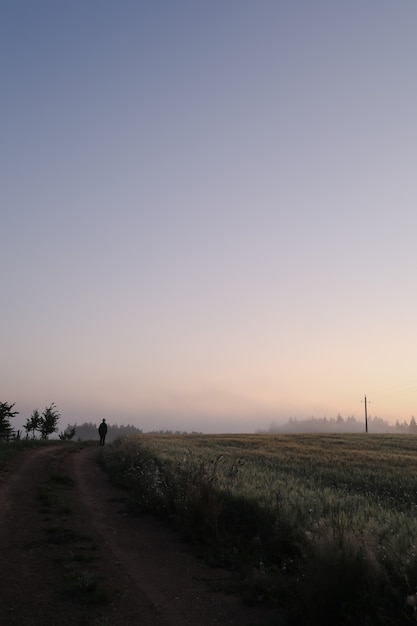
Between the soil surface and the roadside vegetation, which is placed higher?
the roadside vegetation

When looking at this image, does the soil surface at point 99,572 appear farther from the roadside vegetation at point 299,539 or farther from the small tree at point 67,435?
the small tree at point 67,435

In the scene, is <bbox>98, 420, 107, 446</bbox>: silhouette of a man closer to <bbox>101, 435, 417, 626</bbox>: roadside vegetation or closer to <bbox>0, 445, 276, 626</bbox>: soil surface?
<bbox>101, 435, 417, 626</bbox>: roadside vegetation

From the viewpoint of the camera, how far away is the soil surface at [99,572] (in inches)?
263

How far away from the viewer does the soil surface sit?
6.69 m

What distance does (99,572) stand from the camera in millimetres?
8180

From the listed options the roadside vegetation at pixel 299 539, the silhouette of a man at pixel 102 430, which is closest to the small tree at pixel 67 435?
the silhouette of a man at pixel 102 430

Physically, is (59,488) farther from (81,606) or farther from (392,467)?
(392,467)

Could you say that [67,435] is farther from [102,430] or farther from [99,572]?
[99,572]

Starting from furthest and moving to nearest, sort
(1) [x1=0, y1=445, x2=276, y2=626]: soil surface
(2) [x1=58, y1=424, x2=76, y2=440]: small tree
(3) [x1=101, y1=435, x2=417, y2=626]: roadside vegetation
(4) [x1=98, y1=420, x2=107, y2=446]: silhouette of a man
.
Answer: (2) [x1=58, y1=424, x2=76, y2=440]: small tree < (4) [x1=98, y1=420, x2=107, y2=446]: silhouette of a man < (1) [x1=0, y1=445, x2=276, y2=626]: soil surface < (3) [x1=101, y1=435, x2=417, y2=626]: roadside vegetation

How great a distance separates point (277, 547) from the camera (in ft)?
30.2

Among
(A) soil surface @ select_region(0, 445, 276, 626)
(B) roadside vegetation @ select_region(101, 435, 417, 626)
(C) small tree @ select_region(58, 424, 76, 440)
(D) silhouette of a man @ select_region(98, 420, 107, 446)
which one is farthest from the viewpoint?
(C) small tree @ select_region(58, 424, 76, 440)

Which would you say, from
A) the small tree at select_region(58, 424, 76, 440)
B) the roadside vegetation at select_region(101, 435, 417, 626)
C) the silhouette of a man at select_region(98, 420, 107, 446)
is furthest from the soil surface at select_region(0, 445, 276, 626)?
the small tree at select_region(58, 424, 76, 440)

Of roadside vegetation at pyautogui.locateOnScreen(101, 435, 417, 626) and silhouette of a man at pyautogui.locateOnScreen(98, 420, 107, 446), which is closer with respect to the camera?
roadside vegetation at pyautogui.locateOnScreen(101, 435, 417, 626)

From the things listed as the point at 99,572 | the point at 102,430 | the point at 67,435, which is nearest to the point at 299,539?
the point at 99,572
